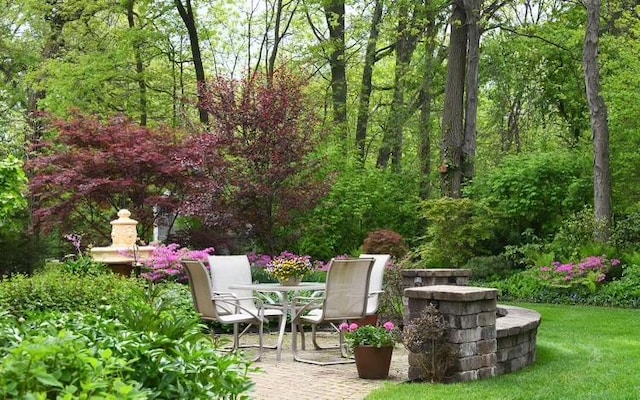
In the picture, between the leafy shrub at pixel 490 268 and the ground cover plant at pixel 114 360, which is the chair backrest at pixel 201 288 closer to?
the ground cover plant at pixel 114 360

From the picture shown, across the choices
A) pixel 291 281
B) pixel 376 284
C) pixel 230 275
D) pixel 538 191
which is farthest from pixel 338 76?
pixel 291 281

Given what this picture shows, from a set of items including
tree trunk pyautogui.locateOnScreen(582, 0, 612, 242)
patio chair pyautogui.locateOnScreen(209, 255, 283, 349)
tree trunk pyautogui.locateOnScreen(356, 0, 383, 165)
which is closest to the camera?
patio chair pyautogui.locateOnScreen(209, 255, 283, 349)

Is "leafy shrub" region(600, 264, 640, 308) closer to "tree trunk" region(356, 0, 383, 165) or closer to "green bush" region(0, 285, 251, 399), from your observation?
"green bush" region(0, 285, 251, 399)

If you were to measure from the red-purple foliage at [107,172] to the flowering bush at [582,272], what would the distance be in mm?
6328

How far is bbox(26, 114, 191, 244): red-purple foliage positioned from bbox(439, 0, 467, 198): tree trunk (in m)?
5.05

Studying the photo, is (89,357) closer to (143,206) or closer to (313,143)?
(313,143)

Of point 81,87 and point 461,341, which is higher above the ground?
point 81,87

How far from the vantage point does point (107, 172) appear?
1376cm

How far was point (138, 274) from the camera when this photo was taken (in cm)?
1163

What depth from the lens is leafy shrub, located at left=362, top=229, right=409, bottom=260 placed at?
13.2m

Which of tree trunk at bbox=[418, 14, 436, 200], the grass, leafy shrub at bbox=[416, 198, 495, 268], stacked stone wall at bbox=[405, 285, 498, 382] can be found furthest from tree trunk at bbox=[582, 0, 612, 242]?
stacked stone wall at bbox=[405, 285, 498, 382]

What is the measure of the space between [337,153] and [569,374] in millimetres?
11134

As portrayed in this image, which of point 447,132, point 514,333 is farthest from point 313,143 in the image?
point 514,333

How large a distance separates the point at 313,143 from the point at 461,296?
25.3ft
